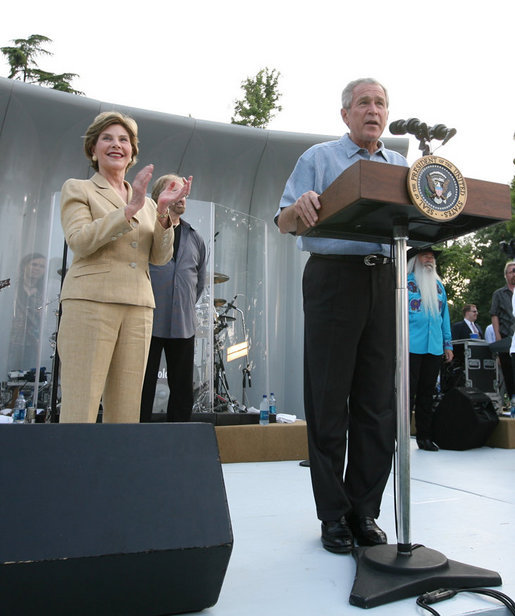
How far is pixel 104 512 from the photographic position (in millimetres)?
965

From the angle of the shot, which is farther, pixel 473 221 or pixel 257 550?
pixel 257 550

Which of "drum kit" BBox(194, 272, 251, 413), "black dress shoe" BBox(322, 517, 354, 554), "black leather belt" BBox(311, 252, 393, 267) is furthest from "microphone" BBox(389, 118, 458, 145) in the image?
"black dress shoe" BBox(322, 517, 354, 554)

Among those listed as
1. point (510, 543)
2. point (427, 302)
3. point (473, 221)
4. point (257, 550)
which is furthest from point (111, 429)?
point (427, 302)

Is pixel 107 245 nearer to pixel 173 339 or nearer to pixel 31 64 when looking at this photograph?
pixel 173 339

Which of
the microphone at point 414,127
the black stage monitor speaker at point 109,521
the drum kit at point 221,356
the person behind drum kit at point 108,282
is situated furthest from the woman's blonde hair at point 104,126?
the microphone at point 414,127

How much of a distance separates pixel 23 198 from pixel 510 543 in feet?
16.8

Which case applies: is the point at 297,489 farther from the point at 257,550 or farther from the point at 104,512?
the point at 104,512

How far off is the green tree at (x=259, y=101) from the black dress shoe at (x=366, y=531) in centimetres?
1221

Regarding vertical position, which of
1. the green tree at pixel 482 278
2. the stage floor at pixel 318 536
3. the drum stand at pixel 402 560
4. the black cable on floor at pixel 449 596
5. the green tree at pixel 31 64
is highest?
the green tree at pixel 31 64

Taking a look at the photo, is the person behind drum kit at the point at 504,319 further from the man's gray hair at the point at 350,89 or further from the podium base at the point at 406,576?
the podium base at the point at 406,576

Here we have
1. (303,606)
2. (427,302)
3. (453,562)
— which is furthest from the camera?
(427,302)

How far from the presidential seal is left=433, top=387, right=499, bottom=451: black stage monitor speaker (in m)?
3.16

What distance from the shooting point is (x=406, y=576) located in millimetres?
1195

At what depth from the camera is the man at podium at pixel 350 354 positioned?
1.61 m
